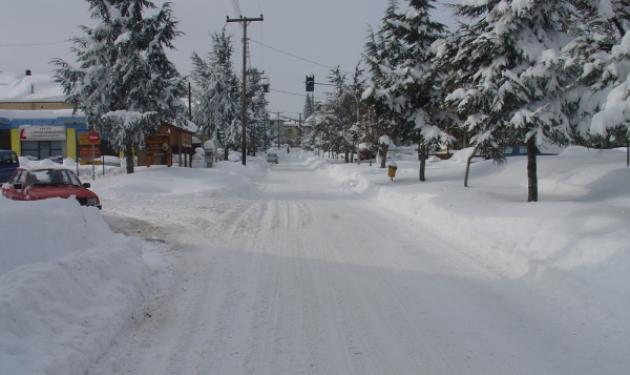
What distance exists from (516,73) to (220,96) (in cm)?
4000

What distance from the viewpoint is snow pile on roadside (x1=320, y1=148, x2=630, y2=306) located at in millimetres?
6645

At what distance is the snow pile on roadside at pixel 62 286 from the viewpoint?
3990 millimetres

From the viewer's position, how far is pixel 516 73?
42.3 feet

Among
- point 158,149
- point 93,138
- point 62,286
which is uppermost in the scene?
point 93,138

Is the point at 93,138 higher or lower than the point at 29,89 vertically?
lower

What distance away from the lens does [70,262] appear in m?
5.73

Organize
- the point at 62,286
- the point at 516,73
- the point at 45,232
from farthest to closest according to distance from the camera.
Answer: the point at 516,73
the point at 45,232
the point at 62,286

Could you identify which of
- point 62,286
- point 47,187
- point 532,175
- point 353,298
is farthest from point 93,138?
point 353,298

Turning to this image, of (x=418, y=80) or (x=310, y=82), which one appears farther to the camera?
(x=310, y=82)

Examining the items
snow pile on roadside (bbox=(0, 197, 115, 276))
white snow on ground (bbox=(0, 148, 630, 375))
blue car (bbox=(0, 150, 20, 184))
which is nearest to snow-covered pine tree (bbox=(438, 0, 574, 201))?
white snow on ground (bbox=(0, 148, 630, 375))

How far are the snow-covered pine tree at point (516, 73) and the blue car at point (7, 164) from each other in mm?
19463

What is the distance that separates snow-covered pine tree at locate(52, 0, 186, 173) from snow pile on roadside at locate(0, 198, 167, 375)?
16025mm

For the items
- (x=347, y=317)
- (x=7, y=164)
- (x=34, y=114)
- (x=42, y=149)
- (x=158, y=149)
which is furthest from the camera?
(x=34, y=114)

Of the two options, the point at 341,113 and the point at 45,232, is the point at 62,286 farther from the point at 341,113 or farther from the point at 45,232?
the point at 341,113
